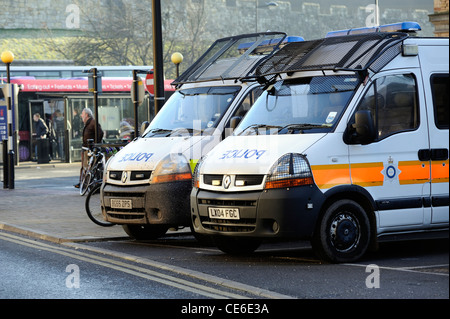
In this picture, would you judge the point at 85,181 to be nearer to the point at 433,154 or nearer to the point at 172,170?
the point at 172,170

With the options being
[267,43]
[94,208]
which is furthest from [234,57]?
[94,208]

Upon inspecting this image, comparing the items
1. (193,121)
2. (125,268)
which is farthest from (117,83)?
(125,268)

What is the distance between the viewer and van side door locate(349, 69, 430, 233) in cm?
1027

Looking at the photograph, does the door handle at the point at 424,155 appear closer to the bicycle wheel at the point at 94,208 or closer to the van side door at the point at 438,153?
the van side door at the point at 438,153

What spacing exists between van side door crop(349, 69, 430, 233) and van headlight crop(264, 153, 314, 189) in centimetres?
55

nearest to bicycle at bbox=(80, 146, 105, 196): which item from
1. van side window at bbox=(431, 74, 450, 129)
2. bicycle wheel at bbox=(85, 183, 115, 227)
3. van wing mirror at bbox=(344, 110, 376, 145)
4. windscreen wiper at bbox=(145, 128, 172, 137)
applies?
bicycle wheel at bbox=(85, 183, 115, 227)

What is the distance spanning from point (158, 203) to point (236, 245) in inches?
45.8

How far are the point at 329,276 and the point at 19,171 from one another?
24956 mm

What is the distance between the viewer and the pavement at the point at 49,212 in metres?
13.6

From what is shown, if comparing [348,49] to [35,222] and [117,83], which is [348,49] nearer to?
[35,222]

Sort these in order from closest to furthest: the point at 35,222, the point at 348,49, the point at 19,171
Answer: the point at 348,49, the point at 35,222, the point at 19,171

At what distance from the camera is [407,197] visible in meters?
10.5

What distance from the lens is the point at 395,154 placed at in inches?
409

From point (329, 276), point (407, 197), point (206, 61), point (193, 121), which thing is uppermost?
point (206, 61)
